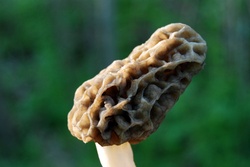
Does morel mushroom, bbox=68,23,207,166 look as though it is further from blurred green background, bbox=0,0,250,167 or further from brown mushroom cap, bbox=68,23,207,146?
blurred green background, bbox=0,0,250,167

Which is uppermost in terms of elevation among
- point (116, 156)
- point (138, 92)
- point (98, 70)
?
point (98, 70)

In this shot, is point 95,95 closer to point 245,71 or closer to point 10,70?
point 245,71

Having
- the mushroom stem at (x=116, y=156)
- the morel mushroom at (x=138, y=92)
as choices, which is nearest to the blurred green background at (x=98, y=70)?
the mushroom stem at (x=116, y=156)

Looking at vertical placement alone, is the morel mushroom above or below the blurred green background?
below

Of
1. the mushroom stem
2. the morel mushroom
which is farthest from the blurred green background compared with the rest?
the morel mushroom

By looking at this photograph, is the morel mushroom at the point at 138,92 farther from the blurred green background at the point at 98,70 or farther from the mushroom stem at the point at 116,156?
the blurred green background at the point at 98,70

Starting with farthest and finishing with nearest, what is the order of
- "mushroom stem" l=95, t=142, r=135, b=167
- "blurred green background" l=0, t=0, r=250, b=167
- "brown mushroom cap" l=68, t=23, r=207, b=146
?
"blurred green background" l=0, t=0, r=250, b=167, "mushroom stem" l=95, t=142, r=135, b=167, "brown mushroom cap" l=68, t=23, r=207, b=146

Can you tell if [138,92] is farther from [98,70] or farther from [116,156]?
[98,70]

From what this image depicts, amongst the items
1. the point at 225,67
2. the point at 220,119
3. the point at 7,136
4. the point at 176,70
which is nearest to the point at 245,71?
the point at 225,67

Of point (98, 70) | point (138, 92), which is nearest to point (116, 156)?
point (138, 92)
